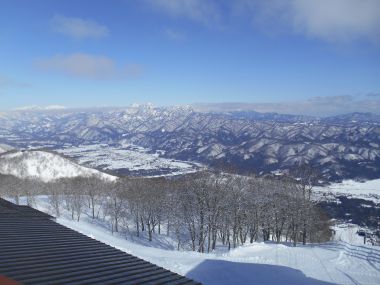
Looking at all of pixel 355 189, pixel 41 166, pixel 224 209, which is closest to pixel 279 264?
pixel 224 209

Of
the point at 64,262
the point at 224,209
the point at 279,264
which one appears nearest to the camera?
the point at 64,262

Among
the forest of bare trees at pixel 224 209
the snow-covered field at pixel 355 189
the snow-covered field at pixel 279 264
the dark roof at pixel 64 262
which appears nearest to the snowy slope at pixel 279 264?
the snow-covered field at pixel 279 264

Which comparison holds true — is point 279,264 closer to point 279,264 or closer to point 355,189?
point 279,264

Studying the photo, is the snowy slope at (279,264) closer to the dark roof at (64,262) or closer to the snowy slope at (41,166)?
the dark roof at (64,262)

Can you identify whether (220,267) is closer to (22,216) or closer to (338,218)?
(22,216)

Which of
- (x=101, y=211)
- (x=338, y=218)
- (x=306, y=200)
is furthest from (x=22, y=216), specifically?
(x=338, y=218)
